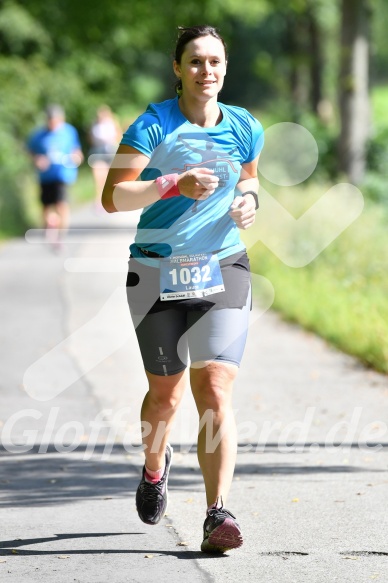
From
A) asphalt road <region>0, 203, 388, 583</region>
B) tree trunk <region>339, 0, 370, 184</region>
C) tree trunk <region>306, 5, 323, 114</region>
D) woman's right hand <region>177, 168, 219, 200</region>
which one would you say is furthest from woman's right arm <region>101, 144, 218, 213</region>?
tree trunk <region>306, 5, 323, 114</region>

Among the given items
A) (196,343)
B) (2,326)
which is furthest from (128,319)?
(196,343)

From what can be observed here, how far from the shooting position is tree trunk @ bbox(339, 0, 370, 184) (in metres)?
19.7

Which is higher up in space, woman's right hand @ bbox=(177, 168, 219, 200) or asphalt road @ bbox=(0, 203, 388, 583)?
woman's right hand @ bbox=(177, 168, 219, 200)

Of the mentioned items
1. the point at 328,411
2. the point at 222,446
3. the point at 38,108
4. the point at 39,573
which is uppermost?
the point at 222,446

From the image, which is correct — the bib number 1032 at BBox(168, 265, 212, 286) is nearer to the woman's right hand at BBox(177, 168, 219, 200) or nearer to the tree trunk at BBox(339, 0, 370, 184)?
the woman's right hand at BBox(177, 168, 219, 200)

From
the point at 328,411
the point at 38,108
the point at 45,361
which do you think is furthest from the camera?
the point at 38,108

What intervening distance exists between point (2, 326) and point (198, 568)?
7.28m

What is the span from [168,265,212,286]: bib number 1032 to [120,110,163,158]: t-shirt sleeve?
469 mm

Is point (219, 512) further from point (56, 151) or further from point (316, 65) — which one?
point (316, 65)

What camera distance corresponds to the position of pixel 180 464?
6.79 metres

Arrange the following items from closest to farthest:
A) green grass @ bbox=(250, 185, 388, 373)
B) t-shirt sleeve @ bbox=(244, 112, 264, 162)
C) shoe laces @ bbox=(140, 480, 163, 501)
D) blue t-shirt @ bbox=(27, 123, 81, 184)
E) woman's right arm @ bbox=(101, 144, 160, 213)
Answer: woman's right arm @ bbox=(101, 144, 160, 213) < t-shirt sleeve @ bbox=(244, 112, 264, 162) < shoe laces @ bbox=(140, 480, 163, 501) < green grass @ bbox=(250, 185, 388, 373) < blue t-shirt @ bbox=(27, 123, 81, 184)

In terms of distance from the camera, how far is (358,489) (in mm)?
6043

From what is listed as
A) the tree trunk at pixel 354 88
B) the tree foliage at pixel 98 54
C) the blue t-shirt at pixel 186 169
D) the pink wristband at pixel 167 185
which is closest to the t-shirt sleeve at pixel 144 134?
the blue t-shirt at pixel 186 169

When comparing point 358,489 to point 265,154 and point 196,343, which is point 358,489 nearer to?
point 196,343
